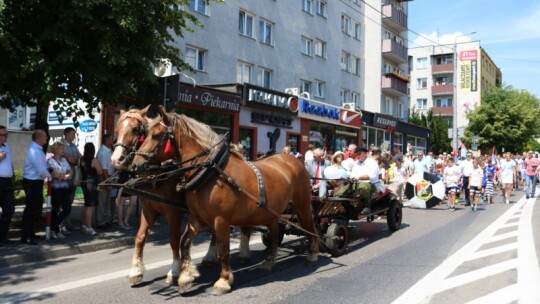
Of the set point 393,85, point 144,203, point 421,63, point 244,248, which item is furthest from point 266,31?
point 421,63

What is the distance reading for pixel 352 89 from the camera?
33.1 metres

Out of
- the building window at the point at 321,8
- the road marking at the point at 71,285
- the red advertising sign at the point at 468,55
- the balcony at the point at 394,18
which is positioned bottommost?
the road marking at the point at 71,285

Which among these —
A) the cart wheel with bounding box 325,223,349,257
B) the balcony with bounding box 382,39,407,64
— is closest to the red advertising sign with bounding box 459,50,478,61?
the balcony with bounding box 382,39,407,64

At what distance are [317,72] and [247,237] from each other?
22.9 m

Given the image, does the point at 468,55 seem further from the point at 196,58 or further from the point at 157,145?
the point at 157,145

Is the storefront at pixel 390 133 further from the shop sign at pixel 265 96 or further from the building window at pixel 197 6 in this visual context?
the building window at pixel 197 6

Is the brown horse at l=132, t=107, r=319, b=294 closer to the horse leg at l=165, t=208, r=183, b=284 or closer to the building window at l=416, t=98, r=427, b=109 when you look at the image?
the horse leg at l=165, t=208, r=183, b=284

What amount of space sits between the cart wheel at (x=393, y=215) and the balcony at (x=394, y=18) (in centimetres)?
2914

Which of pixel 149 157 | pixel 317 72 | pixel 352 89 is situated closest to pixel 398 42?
pixel 352 89

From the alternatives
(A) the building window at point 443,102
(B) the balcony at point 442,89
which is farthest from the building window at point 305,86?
(A) the building window at point 443,102

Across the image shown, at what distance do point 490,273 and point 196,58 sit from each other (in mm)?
16594

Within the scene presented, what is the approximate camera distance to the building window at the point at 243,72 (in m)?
23.2

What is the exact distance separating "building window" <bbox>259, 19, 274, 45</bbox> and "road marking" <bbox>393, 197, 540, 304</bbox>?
55.9 ft

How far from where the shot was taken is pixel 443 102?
211ft
